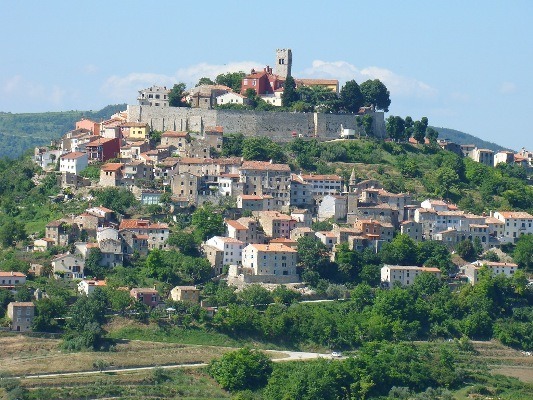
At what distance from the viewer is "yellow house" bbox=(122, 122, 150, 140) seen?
8169 centimetres

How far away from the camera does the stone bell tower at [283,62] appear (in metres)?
92.6

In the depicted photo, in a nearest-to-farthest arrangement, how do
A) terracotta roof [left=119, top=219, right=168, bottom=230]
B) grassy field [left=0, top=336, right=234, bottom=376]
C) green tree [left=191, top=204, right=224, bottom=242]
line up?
grassy field [left=0, top=336, right=234, bottom=376]
terracotta roof [left=119, top=219, right=168, bottom=230]
green tree [left=191, top=204, right=224, bottom=242]

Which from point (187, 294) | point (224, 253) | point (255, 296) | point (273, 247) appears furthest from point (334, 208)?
point (187, 294)

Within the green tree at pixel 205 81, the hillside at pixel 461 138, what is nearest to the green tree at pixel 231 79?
the green tree at pixel 205 81

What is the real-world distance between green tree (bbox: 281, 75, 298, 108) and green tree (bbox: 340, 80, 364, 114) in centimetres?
289

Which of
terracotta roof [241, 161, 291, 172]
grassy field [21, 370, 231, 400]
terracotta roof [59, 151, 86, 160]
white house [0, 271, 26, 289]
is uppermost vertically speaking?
terracotta roof [59, 151, 86, 160]

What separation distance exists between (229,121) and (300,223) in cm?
1230

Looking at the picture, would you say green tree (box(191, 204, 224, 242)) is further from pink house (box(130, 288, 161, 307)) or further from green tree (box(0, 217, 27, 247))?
green tree (box(0, 217, 27, 247))

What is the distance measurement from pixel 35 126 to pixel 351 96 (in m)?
92.0

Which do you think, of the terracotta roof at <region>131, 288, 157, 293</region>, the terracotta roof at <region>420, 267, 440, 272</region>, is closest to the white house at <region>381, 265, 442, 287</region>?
the terracotta roof at <region>420, 267, 440, 272</region>

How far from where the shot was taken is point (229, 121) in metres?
83.0

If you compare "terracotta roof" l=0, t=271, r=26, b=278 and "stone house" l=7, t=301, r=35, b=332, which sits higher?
"terracotta roof" l=0, t=271, r=26, b=278

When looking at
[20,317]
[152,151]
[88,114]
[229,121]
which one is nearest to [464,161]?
[229,121]

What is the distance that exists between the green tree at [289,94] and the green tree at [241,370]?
28.6 meters
